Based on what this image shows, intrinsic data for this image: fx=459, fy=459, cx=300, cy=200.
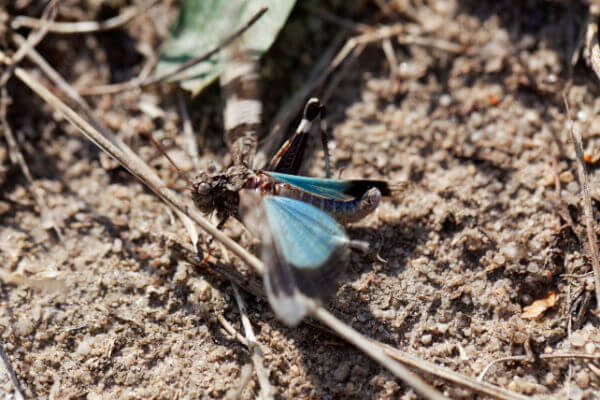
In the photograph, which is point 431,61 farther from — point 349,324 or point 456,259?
point 349,324

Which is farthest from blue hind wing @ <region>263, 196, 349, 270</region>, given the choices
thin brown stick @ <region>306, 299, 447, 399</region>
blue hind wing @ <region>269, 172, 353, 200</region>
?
thin brown stick @ <region>306, 299, 447, 399</region>

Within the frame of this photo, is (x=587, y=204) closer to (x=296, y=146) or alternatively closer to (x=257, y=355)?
(x=296, y=146)

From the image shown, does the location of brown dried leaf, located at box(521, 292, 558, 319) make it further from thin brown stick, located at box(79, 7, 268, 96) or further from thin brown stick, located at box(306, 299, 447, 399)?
thin brown stick, located at box(79, 7, 268, 96)

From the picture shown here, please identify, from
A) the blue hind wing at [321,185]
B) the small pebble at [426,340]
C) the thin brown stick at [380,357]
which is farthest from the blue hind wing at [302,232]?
the small pebble at [426,340]

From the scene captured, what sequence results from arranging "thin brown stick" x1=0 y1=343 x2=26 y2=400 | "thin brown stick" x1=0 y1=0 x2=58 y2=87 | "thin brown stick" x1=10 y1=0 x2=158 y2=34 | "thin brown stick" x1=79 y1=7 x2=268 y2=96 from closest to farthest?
1. "thin brown stick" x1=0 y1=343 x2=26 y2=400
2. "thin brown stick" x1=79 y1=7 x2=268 y2=96
3. "thin brown stick" x1=0 y1=0 x2=58 y2=87
4. "thin brown stick" x1=10 y1=0 x2=158 y2=34

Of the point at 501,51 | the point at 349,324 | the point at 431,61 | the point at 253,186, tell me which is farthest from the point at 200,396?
the point at 501,51

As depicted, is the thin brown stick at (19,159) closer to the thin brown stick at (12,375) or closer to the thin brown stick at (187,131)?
the thin brown stick at (12,375)

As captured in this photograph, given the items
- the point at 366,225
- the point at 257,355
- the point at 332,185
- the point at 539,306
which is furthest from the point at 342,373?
the point at 539,306

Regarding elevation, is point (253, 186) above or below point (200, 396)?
above
